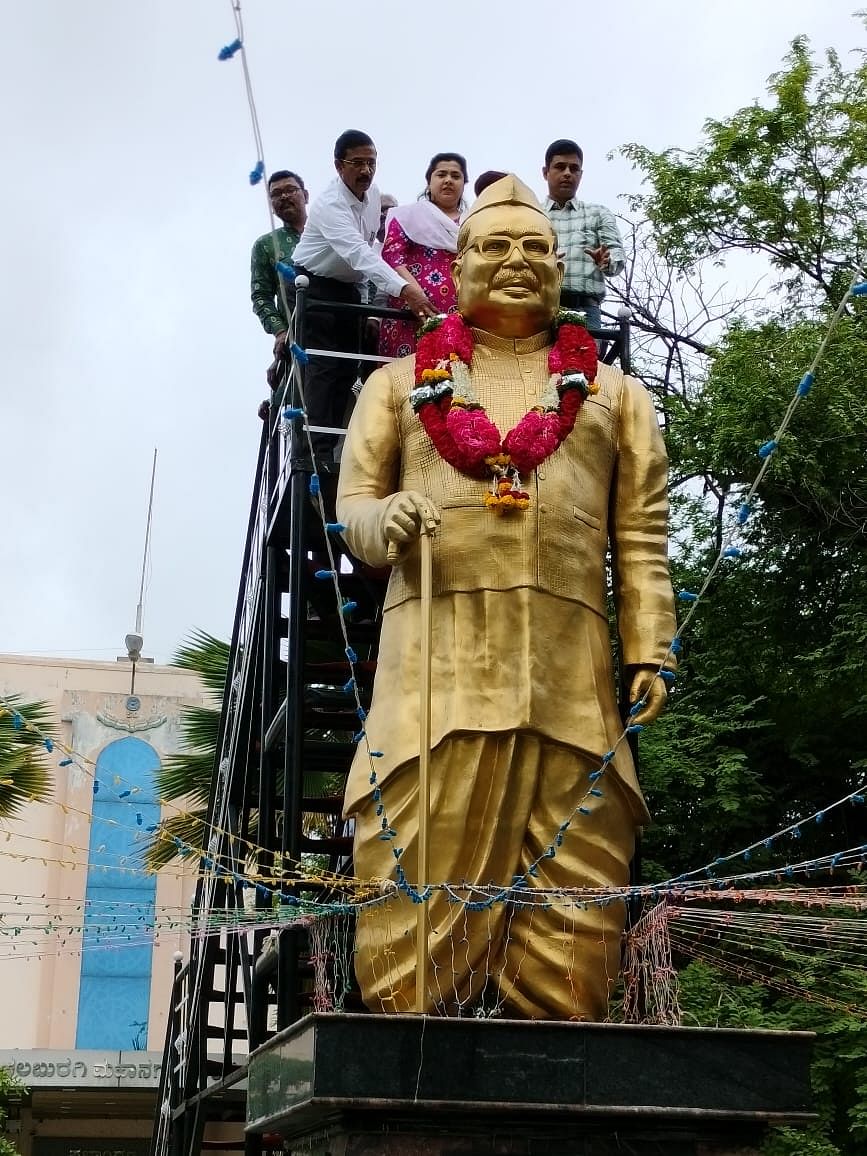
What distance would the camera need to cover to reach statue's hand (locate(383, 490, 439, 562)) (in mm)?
5672

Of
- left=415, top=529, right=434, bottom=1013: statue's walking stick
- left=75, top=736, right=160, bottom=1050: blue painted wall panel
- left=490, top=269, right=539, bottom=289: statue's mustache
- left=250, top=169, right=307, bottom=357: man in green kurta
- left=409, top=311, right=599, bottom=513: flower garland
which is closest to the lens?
left=415, top=529, right=434, bottom=1013: statue's walking stick

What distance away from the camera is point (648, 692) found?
599 cm

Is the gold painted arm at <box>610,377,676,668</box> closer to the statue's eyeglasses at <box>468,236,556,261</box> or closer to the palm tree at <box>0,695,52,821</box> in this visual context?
the statue's eyeglasses at <box>468,236,556,261</box>

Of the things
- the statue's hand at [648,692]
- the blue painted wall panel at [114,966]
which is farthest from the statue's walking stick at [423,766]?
the blue painted wall panel at [114,966]

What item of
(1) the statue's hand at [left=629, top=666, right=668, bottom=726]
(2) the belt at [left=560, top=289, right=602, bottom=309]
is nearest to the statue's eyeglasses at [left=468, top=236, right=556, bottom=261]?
(2) the belt at [left=560, top=289, right=602, bottom=309]

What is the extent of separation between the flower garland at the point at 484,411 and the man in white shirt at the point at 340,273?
0.86 m

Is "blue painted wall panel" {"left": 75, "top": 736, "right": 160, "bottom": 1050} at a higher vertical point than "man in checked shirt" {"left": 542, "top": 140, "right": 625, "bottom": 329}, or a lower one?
lower

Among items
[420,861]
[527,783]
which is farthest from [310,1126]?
[527,783]

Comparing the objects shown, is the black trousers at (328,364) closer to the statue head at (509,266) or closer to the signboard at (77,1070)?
the statue head at (509,266)

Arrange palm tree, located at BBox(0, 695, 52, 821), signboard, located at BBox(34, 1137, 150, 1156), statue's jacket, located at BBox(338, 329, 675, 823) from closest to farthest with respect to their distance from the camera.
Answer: statue's jacket, located at BBox(338, 329, 675, 823), palm tree, located at BBox(0, 695, 52, 821), signboard, located at BBox(34, 1137, 150, 1156)

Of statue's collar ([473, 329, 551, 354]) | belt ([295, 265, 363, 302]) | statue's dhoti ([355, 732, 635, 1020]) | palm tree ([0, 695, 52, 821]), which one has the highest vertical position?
belt ([295, 265, 363, 302])

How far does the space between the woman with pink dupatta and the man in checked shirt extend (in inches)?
22.3

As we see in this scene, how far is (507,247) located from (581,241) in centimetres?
154

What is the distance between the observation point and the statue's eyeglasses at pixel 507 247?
20.6 ft
